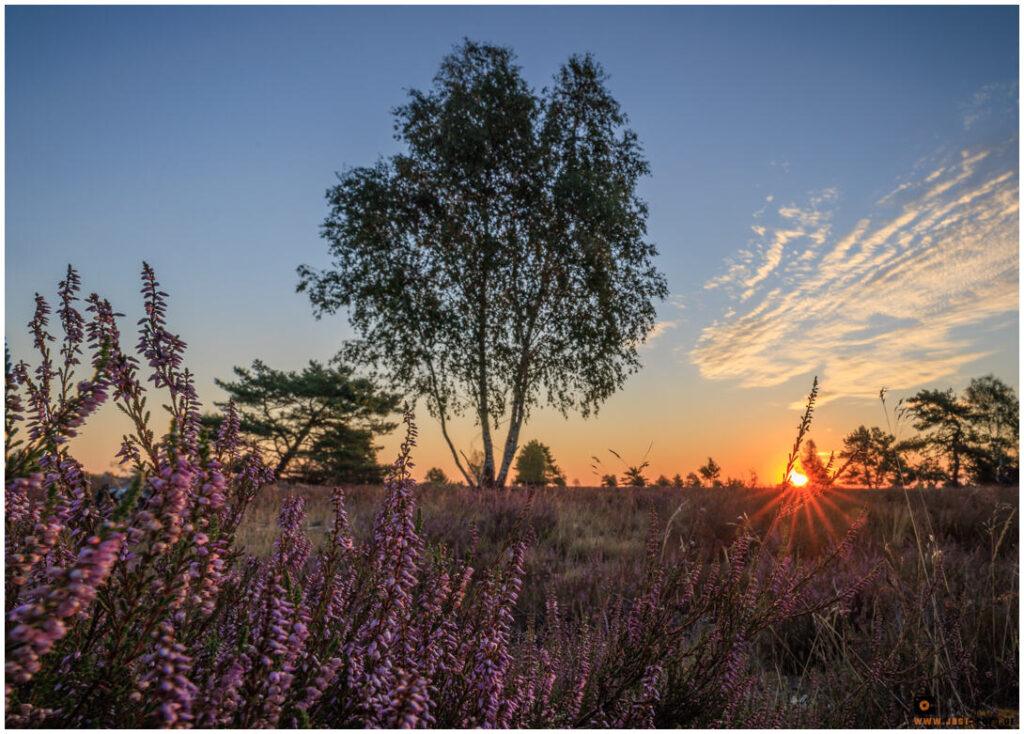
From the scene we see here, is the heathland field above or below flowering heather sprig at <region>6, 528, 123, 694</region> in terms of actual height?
below

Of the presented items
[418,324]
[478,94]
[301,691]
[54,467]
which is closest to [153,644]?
[301,691]

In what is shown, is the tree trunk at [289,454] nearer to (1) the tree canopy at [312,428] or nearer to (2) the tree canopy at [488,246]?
(2) the tree canopy at [488,246]

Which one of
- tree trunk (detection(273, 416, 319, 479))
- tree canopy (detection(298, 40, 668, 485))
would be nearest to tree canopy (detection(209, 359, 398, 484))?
tree canopy (detection(298, 40, 668, 485))

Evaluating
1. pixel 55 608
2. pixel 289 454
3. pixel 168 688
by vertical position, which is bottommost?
pixel 168 688

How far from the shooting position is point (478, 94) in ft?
59.7

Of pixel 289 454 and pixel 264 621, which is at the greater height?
pixel 289 454

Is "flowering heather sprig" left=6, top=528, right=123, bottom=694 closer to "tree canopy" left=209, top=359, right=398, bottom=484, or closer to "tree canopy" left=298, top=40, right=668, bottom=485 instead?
"tree canopy" left=298, top=40, right=668, bottom=485

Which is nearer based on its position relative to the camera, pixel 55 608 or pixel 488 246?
pixel 55 608

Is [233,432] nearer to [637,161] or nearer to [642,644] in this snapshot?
[642,644]

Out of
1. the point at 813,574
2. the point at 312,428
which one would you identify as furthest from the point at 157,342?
the point at 312,428

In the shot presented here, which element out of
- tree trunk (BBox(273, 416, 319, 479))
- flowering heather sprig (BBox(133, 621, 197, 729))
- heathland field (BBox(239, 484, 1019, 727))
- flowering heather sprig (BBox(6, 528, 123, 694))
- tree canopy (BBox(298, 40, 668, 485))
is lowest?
heathland field (BBox(239, 484, 1019, 727))

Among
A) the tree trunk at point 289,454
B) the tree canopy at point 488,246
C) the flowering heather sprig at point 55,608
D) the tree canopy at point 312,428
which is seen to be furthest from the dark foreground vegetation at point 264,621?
the tree canopy at point 312,428

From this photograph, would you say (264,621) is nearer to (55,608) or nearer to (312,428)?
(55,608)

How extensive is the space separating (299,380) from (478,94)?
15.2 meters
